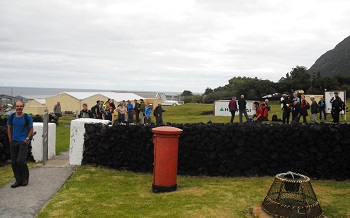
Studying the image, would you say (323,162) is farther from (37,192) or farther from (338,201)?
(37,192)

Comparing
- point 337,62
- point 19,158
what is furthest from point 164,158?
point 337,62

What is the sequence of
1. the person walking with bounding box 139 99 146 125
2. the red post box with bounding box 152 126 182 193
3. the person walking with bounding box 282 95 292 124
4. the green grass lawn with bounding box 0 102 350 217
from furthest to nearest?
the person walking with bounding box 139 99 146 125 < the person walking with bounding box 282 95 292 124 < the red post box with bounding box 152 126 182 193 < the green grass lawn with bounding box 0 102 350 217

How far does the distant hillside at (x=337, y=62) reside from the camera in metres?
120

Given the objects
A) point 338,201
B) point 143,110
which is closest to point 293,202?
point 338,201

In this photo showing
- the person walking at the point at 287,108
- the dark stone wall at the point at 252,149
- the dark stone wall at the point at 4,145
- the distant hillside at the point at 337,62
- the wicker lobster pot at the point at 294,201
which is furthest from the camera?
the distant hillside at the point at 337,62

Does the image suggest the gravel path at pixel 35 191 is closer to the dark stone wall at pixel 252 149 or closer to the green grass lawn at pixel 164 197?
the green grass lawn at pixel 164 197

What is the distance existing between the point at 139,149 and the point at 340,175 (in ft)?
15.2

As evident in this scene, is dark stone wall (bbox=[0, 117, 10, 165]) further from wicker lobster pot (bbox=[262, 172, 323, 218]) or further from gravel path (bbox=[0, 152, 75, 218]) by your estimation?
wicker lobster pot (bbox=[262, 172, 323, 218])

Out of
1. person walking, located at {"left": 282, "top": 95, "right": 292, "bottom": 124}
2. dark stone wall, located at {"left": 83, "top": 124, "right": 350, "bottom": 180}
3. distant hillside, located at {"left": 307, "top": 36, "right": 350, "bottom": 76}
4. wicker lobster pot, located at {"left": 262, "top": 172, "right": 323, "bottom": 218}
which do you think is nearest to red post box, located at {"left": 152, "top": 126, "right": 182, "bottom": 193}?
dark stone wall, located at {"left": 83, "top": 124, "right": 350, "bottom": 180}

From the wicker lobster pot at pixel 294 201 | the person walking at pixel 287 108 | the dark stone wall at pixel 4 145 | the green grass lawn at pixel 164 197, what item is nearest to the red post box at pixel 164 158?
the green grass lawn at pixel 164 197

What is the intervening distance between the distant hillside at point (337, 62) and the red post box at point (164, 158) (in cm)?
11576

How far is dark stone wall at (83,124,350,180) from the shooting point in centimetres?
828

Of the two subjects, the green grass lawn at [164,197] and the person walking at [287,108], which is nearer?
the green grass lawn at [164,197]

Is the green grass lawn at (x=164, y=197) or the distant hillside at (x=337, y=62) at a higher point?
the distant hillside at (x=337, y=62)
